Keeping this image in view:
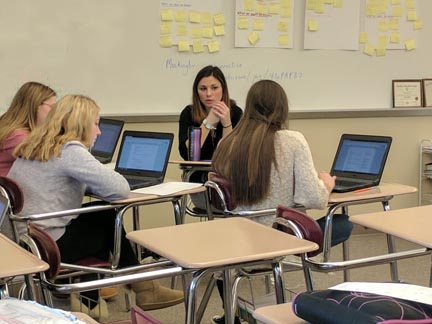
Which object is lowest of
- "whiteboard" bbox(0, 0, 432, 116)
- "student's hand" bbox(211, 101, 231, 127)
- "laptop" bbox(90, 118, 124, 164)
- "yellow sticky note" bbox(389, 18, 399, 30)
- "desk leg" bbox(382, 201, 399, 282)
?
"desk leg" bbox(382, 201, 399, 282)

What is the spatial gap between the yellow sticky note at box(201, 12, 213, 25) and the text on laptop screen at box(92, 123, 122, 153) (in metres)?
1.07

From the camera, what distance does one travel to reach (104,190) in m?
3.11

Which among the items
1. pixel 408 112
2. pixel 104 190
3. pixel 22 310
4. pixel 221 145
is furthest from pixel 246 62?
pixel 22 310

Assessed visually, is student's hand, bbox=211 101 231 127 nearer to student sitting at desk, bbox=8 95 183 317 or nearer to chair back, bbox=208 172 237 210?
chair back, bbox=208 172 237 210

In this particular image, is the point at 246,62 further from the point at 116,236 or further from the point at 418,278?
the point at 116,236

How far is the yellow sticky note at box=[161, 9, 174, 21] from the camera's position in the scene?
4.75 meters

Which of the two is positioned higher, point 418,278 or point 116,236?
point 116,236

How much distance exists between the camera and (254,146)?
323 cm

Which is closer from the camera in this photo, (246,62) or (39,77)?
(39,77)

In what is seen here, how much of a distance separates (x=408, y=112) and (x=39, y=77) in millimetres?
2757

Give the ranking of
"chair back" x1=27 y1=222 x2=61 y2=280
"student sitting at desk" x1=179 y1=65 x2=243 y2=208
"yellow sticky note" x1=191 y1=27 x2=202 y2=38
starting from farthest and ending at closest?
"yellow sticky note" x1=191 y1=27 x2=202 y2=38 → "student sitting at desk" x1=179 y1=65 x2=243 y2=208 → "chair back" x1=27 y1=222 x2=61 y2=280

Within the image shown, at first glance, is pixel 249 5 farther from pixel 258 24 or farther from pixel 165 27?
pixel 165 27

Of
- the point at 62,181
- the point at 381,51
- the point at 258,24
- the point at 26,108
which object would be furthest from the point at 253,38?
the point at 62,181

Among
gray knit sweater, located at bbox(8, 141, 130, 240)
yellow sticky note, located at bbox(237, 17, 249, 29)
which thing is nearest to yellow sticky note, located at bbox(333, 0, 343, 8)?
yellow sticky note, located at bbox(237, 17, 249, 29)
